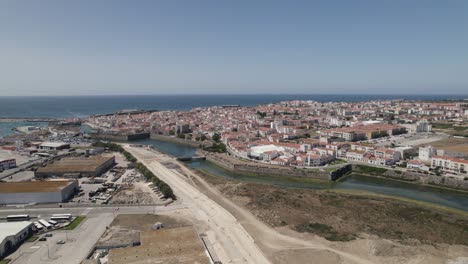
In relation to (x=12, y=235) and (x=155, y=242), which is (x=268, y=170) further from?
(x=12, y=235)

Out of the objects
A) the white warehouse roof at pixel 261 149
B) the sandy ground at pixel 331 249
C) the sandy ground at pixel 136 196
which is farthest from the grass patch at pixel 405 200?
the sandy ground at pixel 136 196

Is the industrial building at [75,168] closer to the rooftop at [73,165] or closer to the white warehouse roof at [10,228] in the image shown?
the rooftop at [73,165]

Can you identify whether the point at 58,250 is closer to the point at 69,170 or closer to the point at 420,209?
the point at 69,170

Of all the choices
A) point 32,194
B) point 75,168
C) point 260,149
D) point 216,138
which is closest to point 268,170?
point 260,149

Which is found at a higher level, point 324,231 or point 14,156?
point 14,156

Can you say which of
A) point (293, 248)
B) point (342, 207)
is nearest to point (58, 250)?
point (293, 248)

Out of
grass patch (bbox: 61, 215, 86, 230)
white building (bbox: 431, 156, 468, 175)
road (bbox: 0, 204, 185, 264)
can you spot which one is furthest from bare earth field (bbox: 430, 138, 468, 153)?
grass patch (bbox: 61, 215, 86, 230)

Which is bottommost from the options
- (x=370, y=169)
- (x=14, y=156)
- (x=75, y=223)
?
(x=370, y=169)
